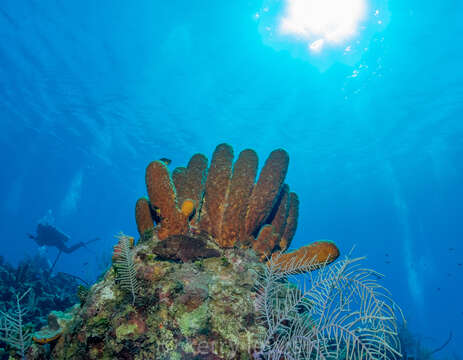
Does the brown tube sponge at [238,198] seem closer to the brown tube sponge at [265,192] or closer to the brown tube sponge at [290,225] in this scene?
the brown tube sponge at [265,192]

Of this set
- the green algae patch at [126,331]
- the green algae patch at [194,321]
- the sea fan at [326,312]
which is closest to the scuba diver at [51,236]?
the green algae patch at [126,331]

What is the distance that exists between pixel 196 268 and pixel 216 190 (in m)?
1.39

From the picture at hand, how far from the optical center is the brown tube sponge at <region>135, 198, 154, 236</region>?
394 cm

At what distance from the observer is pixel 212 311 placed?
253 cm

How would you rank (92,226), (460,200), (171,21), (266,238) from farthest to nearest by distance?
1. (92,226)
2. (460,200)
3. (171,21)
4. (266,238)

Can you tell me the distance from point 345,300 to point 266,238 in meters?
1.65

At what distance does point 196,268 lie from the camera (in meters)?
3.08

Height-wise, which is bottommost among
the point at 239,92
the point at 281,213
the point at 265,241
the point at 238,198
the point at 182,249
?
the point at 182,249

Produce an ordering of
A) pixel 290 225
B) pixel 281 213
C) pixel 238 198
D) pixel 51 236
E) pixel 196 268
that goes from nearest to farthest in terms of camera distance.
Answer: pixel 196 268, pixel 238 198, pixel 281 213, pixel 290 225, pixel 51 236

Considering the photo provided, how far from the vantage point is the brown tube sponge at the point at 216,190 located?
391 centimetres

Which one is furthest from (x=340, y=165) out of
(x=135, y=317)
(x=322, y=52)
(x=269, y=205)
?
(x=135, y=317)

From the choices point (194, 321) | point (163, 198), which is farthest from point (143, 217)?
point (194, 321)

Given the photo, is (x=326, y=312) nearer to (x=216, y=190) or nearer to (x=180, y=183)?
(x=216, y=190)

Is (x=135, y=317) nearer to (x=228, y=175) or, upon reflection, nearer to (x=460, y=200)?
(x=228, y=175)
